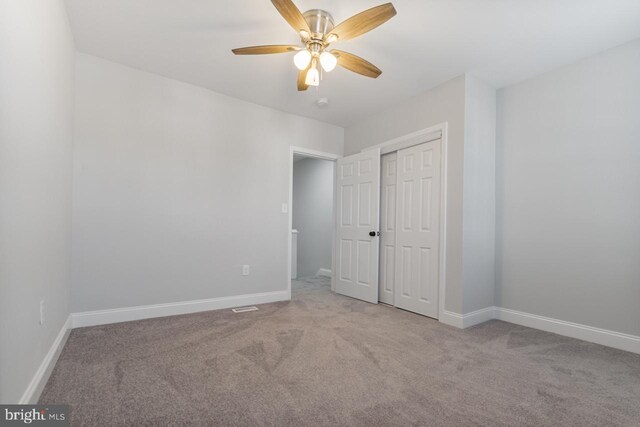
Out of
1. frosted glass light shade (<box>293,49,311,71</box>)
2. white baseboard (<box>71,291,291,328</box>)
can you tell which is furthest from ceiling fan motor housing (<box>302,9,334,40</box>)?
white baseboard (<box>71,291,291,328</box>)

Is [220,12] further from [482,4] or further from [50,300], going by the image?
[50,300]

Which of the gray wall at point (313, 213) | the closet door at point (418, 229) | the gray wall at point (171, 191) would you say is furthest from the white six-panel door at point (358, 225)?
the gray wall at point (313, 213)

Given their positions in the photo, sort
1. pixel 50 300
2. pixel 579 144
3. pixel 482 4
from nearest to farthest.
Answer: pixel 50 300
pixel 482 4
pixel 579 144

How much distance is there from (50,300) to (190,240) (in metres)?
1.47

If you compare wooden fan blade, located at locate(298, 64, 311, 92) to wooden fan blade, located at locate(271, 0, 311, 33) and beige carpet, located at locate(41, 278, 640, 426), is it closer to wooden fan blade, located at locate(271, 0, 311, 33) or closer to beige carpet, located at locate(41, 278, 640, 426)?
wooden fan blade, located at locate(271, 0, 311, 33)

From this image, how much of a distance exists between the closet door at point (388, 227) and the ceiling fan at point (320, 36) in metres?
1.69

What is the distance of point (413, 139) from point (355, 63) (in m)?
1.52

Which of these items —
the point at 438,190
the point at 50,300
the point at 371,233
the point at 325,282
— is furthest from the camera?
the point at 325,282

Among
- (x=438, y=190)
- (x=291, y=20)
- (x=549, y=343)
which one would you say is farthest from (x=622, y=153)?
(x=291, y=20)

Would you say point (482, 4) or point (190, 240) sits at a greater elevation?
point (482, 4)

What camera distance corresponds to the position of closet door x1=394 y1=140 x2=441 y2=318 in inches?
134

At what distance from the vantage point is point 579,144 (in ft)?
9.48

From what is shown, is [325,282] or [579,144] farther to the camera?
[325,282]

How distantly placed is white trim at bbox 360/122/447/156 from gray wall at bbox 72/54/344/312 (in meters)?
1.22
